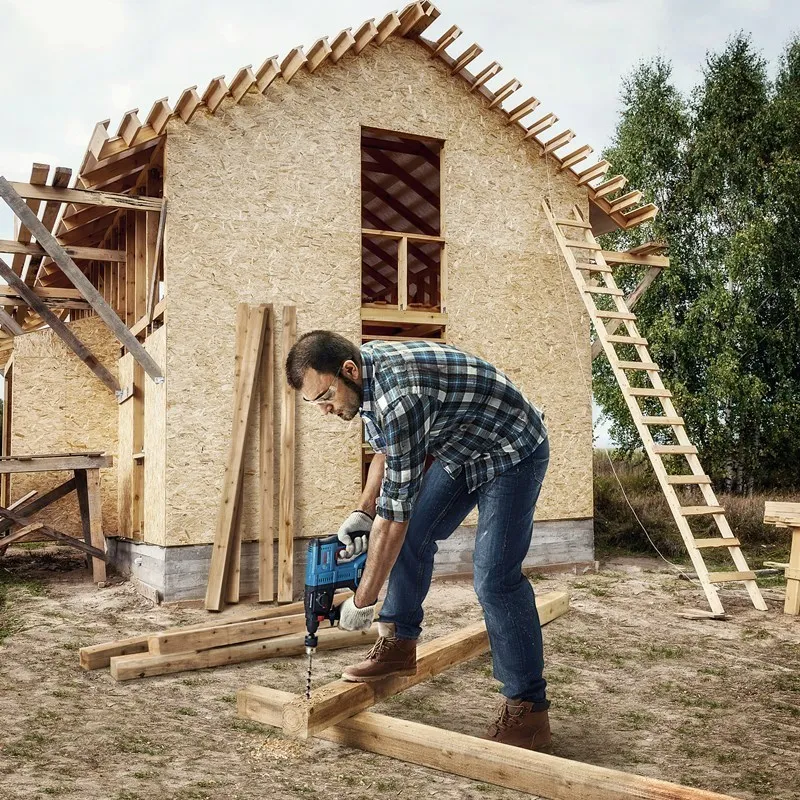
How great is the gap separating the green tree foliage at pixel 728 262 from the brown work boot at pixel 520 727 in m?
13.9

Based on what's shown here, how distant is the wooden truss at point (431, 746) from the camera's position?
3.12 m

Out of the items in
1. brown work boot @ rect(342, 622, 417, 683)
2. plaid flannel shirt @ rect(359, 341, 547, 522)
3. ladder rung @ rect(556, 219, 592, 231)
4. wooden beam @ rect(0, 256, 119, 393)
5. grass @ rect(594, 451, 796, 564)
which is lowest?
grass @ rect(594, 451, 796, 564)

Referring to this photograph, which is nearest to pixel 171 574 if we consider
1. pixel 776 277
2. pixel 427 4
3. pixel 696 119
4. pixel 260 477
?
pixel 260 477

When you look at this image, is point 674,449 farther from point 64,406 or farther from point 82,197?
point 64,406

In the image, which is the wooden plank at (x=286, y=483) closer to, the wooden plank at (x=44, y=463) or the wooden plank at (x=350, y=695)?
the wooden plank at (x=44, y=463)

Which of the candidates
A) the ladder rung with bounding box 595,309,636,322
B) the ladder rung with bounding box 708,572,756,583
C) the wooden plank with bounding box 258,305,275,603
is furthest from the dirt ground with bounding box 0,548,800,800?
the ladder rung with bounding box 595,309,636,322

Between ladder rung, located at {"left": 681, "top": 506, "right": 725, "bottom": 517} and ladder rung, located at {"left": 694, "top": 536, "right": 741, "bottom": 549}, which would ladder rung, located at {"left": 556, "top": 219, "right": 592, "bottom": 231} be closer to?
ladder rung, located at {"left": 681, "top": 506, "right": 725, "bottom": 517}

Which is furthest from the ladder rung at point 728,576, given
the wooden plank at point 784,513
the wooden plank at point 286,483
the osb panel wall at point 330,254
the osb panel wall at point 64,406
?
the osb panel wall at point 64,406

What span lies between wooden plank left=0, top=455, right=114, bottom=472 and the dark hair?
238 inches

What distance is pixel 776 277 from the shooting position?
17.5 m

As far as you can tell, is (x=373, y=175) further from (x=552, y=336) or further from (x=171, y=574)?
(x=171, y=574)

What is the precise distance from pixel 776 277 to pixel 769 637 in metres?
12.9

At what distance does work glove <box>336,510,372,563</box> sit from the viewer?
3660 mm

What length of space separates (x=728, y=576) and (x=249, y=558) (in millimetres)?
4455
